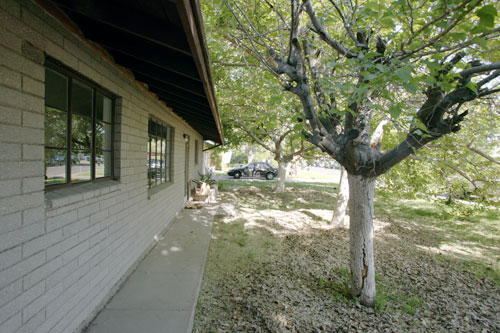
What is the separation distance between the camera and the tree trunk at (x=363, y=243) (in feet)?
11.7

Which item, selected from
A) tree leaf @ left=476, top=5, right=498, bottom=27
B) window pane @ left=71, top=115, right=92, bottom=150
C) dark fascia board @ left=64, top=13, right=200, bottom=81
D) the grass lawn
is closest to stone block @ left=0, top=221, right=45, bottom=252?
window pane @ left=71, top=115, right=92, bottom=150

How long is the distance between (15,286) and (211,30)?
5.55 meters

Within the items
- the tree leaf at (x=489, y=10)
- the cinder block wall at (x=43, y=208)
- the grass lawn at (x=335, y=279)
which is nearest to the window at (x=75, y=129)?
the cinder block wall at (x=43, y=208)

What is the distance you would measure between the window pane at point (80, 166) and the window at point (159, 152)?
2.05 m

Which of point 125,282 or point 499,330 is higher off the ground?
point 125,282

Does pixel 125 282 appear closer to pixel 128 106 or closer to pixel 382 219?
pixel 128 106

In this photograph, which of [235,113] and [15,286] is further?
[235,113]

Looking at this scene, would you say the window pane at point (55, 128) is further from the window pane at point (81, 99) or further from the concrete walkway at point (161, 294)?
the concrete walkway at point (161, 294)

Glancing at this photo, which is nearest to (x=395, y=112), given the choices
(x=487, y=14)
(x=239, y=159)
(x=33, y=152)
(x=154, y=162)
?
(x=487, y=14)

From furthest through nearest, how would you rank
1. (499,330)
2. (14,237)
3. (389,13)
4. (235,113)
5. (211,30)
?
(235,113), (211,30), (499,330), (389,13), (14,237)

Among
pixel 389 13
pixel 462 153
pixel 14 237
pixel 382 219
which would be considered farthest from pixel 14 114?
pixel 382 219

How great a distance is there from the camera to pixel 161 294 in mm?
3232

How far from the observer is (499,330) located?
3221 millimetres

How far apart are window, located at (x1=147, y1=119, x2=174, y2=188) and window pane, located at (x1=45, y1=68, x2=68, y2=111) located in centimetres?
252
